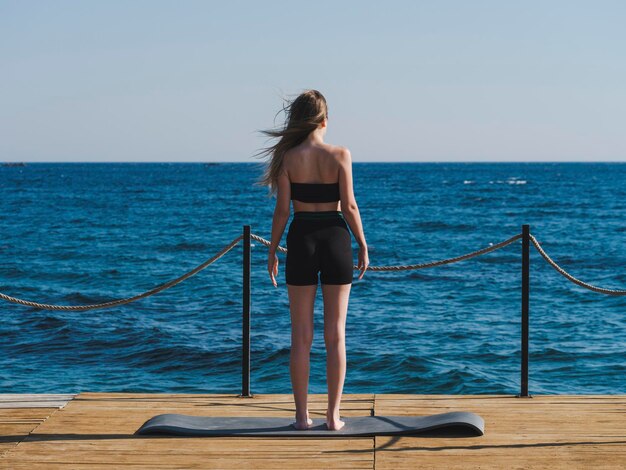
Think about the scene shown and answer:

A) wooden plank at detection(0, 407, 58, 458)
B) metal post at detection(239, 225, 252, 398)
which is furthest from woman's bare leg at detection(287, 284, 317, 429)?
wooden plank at detection(0, 407, 58, 458)

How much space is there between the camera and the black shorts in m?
4.83

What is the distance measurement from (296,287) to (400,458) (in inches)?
44.6

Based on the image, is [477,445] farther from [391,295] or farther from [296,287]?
[391,295]

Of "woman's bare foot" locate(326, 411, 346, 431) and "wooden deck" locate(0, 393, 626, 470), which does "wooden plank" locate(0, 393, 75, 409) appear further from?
"woman's bare foot" locate(326, 411, 346, 431)

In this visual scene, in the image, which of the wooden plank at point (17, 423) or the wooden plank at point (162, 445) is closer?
the wooden plank at point (162, 445)

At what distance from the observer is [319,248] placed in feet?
15.9

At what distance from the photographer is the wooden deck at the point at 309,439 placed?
4594 millimetres

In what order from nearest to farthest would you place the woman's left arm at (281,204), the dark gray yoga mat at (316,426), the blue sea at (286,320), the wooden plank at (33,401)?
the woman's left arm at (281,204) → the dark gray yoga mat at (316,426) → the wooden plank at (33,401) → the blue sea at (286,320)

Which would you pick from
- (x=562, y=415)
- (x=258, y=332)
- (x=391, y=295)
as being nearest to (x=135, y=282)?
(x=391, y=295)

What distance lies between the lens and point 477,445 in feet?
16.0

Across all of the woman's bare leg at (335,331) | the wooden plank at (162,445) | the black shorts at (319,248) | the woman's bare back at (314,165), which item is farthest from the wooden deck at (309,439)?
the woman's bare back at (314,165)

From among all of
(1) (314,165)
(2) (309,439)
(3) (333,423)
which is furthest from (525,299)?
(1) (314,165)
